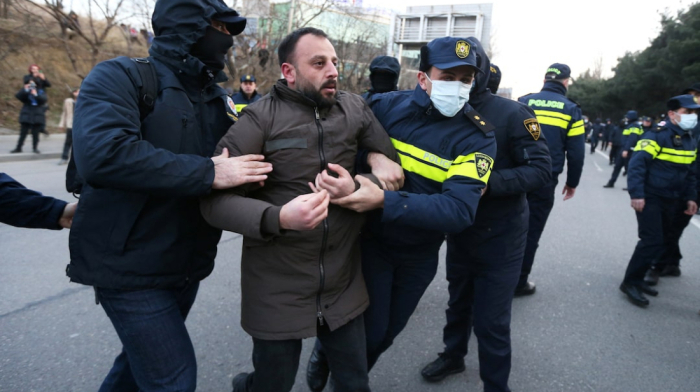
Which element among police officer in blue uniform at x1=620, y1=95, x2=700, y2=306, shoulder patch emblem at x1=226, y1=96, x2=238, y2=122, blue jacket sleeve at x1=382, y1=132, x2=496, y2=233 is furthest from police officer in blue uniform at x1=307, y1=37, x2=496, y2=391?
police officer in blue uniform at x1=620, y1=95, x2=700, y2=306

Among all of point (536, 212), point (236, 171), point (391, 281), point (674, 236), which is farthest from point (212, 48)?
point (674, 236)

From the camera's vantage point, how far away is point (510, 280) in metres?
2.46

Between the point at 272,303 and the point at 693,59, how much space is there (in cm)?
3097

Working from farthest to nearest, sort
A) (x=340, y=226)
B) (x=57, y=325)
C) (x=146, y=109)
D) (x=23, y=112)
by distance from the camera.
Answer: (x=23, y=112)
(x=57, y=325)
(x=340, y=226)
(x=146, y=109)

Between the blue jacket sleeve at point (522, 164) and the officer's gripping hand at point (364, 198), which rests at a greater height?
the blue jacket sleeve at point (522, 164)

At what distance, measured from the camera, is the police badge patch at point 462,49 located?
2111 millimetres

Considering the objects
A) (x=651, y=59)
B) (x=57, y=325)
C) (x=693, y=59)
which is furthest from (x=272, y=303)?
(x=651, y=59)

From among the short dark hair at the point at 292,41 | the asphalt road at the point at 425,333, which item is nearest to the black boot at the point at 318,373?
the asphalt road at the point at 425,333

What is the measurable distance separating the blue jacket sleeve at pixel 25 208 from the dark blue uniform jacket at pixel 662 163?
4484mm

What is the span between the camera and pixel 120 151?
141cm

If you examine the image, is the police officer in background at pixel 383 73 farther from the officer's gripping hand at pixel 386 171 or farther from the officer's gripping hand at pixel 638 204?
the officer's gripping hand at pixel 386 171

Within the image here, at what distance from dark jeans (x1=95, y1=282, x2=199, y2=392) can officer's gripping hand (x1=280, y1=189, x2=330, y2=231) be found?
57 centimetres

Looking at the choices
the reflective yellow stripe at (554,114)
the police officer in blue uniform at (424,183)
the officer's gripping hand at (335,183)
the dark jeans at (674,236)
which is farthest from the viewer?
the dark jeans at (674,236)

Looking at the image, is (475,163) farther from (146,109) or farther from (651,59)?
(651,59)
